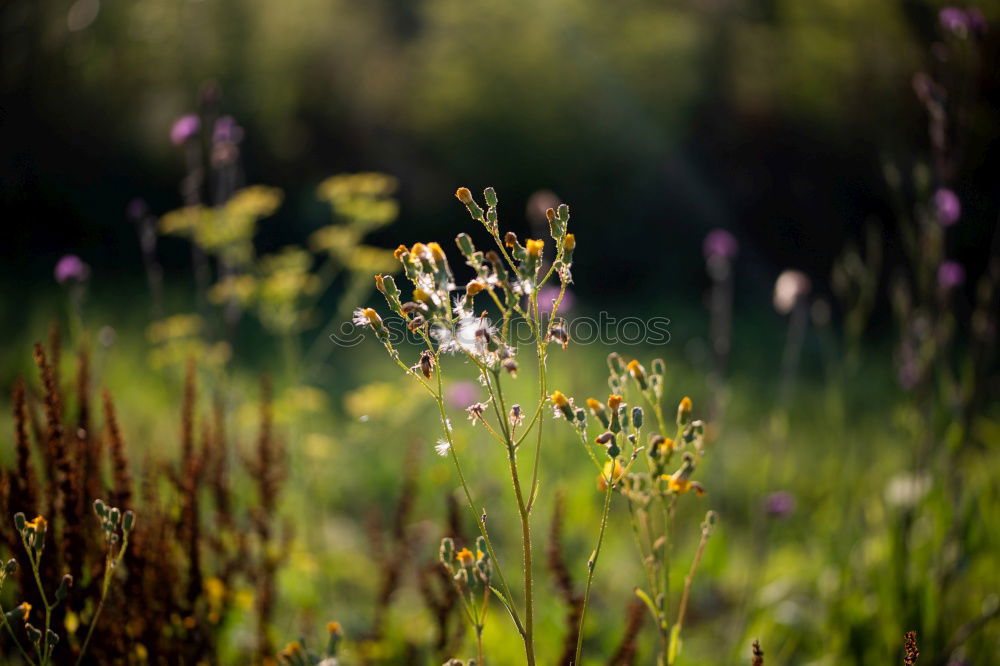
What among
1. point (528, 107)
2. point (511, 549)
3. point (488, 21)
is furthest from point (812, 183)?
point (511, 549)

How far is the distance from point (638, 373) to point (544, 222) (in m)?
3.55

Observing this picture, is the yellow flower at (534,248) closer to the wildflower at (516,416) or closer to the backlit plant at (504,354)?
the backlit plant at (504,354)

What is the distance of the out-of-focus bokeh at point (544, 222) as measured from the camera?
2582 millimetres

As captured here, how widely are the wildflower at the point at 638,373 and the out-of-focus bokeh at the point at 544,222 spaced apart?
52.5 inches

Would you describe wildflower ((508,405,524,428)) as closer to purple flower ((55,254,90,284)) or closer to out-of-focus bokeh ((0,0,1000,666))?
out-of-focus bokeh ((0,0,1000,666))

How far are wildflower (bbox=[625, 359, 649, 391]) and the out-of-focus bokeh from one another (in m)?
1.33

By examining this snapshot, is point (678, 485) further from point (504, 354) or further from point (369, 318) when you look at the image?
point (369, 318)

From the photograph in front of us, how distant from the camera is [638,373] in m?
1.11

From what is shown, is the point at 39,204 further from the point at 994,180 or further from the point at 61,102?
the point at 994,180

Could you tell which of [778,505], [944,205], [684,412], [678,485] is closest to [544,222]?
[778,505]

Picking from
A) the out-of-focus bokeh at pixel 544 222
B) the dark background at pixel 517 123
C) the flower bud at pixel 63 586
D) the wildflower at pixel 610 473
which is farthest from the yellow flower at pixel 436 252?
the dark background at pixel 517 123

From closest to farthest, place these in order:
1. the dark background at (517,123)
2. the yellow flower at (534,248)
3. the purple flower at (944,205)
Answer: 1. the yellow flower at (534,248)
2. the purple flower at (944,205)
3. the dark background at (517,123)

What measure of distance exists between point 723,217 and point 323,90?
151 inches

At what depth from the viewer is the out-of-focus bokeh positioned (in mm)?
2582
